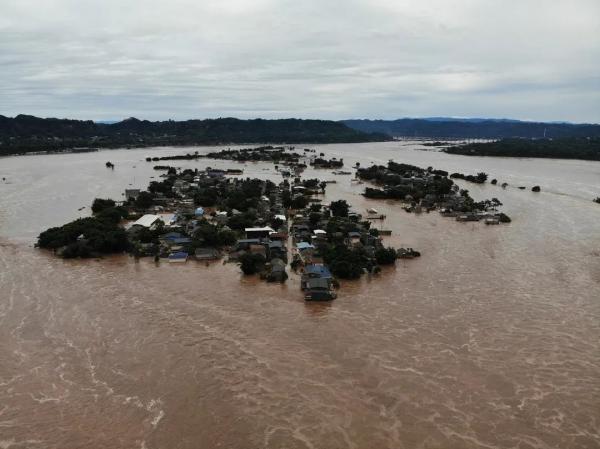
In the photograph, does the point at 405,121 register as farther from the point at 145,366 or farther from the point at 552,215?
the point at 145,366

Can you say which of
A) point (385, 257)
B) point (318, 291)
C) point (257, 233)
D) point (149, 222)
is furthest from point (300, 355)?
point (149, 222)

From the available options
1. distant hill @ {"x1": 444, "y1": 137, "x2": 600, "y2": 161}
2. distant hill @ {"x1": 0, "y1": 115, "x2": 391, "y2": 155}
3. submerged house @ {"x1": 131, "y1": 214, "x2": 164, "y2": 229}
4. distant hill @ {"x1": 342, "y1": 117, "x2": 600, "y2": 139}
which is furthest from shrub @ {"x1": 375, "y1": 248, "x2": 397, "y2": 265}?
distant hill @ {"x1": 342, "y1": 117, "x2": 600, "y2": 139}

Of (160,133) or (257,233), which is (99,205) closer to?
(257,233)

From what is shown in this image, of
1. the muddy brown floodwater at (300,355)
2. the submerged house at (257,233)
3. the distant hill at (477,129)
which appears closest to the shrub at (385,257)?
the muddy brown floodwater at (300,355)

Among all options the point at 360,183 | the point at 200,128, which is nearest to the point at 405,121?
the point at 200,128

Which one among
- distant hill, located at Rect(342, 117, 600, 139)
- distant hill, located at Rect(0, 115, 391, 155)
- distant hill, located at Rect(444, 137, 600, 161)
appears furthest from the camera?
distant hill, located at Rect(342, 117, 600, 139)

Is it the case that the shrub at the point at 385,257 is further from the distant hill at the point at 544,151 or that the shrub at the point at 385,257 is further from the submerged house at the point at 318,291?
the distant hill at the point at 544,151

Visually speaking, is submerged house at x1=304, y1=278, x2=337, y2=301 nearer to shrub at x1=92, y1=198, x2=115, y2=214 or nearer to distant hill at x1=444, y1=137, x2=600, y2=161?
shrub at x1=92, y1=198, x2=115, y2=214
